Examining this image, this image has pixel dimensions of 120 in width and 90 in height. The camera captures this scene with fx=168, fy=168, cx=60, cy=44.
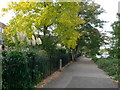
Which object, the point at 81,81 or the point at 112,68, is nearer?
the point at 81,81

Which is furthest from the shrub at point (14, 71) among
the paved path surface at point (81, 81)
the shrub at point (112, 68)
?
the shrub at point (112, 68)

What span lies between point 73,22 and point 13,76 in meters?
8.47

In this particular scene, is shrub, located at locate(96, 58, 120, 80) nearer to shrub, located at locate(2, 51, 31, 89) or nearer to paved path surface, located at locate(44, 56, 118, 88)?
paved path surface, located at locate(44, 56, 118, 88)

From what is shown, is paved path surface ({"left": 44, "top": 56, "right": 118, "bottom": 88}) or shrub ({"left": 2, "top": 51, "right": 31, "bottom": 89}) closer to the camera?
shrub ({"left": 2, "top": 51, "right": 31, "bottom": 89})

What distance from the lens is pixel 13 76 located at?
5.42 m

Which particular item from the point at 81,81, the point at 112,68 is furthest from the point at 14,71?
the point at 112,68

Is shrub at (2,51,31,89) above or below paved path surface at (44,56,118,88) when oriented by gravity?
above

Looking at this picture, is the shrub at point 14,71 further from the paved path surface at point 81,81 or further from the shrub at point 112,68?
the shrub at point 112,68

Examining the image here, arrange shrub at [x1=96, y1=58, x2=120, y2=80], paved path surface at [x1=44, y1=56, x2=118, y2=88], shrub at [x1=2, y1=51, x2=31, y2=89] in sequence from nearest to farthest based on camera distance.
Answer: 1. shrub at [x1=2, y1=51, x2=31, y2=89]
2. paved path surface at [x1=44, y1=56, x2=118, y2=88]
3. shrub at [x1=96, y1=58, x2=120, y2=80]

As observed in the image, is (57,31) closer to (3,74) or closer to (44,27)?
(44,27)

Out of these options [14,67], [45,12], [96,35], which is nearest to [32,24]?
[45,12]

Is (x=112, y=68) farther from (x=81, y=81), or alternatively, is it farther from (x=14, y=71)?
Answer: (x=14, y=71)

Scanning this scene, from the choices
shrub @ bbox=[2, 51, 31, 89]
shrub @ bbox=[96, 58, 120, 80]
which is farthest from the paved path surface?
shrub @ bbox=[2, 51, 31, 89]

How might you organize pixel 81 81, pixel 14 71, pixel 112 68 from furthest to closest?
pixel 112 68 → pixel 81 81 → pixel 14 71
